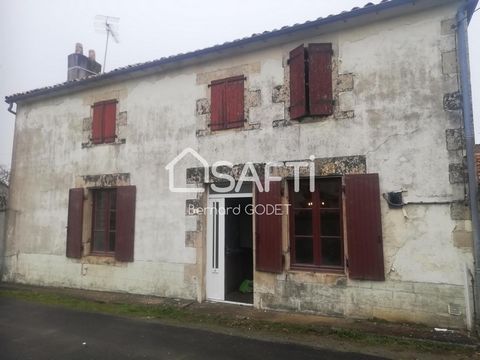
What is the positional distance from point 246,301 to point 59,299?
12.7 ft

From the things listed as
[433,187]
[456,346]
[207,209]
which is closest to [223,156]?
[207,209]

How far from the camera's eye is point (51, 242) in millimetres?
8695

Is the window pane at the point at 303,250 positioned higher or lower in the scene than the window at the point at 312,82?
lower

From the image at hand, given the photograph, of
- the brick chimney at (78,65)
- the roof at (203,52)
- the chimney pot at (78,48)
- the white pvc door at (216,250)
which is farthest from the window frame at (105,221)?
the chimney pot at (78,48)

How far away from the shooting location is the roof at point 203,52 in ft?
18.2

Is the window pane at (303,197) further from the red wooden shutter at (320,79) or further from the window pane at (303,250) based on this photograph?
the red wooden shutter at (320,79)

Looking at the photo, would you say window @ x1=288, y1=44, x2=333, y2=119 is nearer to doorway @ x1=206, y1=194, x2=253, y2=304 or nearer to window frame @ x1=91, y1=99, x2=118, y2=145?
doorway @ x1=206, y1=194, x2=253, y2=304

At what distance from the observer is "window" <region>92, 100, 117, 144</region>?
8195 mm

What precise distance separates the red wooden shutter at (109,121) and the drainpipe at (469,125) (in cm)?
677

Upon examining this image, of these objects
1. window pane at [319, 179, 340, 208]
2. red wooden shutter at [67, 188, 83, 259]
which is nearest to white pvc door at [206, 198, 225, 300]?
window pane at [319, 179, 340, 208]

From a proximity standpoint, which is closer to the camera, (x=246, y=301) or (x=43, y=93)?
(x=246, y=301)

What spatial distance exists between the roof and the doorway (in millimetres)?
2824

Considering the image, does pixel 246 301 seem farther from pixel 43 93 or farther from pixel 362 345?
pixel 43 93

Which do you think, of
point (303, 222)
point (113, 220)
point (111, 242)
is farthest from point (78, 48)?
point (303, 222)
